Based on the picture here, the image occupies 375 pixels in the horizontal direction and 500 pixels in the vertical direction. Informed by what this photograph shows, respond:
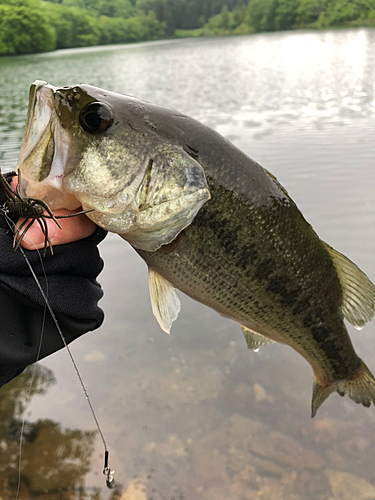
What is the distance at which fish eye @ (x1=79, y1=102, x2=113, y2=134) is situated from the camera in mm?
1722

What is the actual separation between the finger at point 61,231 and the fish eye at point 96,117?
1.16ft

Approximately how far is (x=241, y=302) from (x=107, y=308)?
2.62 m

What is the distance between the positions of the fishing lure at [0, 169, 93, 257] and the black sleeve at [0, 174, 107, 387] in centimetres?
11

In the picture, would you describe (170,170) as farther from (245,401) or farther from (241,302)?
(245,401)

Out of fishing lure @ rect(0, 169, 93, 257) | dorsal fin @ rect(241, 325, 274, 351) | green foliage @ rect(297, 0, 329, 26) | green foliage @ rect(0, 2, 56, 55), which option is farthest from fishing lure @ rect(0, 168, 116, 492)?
green foliage @ rect(297, 0, 329, 26)

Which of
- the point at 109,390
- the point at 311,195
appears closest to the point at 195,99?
the point at 311,195

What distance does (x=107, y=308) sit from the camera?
445 cm

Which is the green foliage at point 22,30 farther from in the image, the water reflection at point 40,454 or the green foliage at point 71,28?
the water reflection at point 40,454

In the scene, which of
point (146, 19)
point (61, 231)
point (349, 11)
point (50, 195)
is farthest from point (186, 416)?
point (146, 19)

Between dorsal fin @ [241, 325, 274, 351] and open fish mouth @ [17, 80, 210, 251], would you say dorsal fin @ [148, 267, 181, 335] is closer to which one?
open fish mouth @ [17, 80, 210, 251]

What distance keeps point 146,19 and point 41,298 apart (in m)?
123

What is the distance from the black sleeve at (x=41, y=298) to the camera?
183 centimetres

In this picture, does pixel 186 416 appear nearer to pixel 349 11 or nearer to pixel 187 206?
pixel 187 206

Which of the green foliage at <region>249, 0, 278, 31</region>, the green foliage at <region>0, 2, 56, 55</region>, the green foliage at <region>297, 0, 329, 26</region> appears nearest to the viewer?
the green foliage at <region>0, 2, 56, 55</region>
